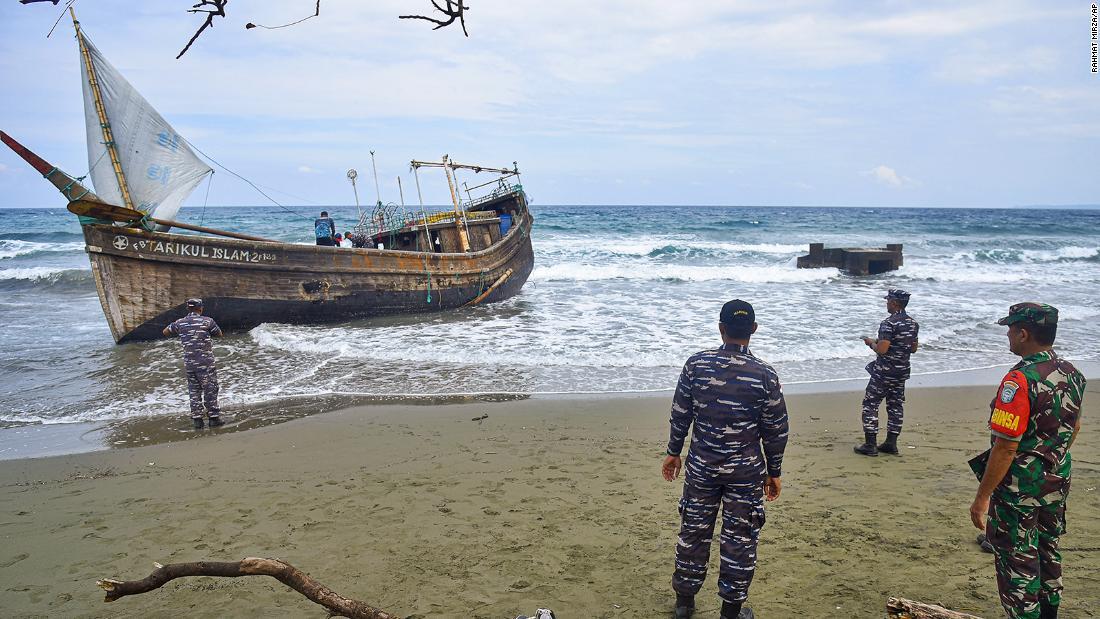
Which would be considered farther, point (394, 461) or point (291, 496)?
point (394, 461)

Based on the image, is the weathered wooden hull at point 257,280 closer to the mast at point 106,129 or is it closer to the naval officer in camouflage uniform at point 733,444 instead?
the mast at point 106,129

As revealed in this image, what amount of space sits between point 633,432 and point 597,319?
7.72m

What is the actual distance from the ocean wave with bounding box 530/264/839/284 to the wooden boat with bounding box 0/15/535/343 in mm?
9774

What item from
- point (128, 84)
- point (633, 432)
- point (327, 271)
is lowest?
point (633, 432)

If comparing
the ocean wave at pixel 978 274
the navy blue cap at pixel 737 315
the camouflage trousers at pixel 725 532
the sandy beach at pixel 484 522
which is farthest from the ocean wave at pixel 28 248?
the ocean wave at pixel 978 274

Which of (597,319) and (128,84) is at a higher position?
(128,84)

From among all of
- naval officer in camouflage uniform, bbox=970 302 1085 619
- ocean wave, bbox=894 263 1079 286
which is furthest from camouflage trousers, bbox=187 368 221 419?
ocean wave, bbox=894 263 1079 286

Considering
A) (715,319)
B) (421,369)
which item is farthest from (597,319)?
(421,369)

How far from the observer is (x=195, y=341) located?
7477mm

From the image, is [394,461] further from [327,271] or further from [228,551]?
[327,271]

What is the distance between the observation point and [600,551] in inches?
169

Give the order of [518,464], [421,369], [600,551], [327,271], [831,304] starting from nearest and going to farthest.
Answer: [600,551], [518,464], [421,369], [327,271], [831,304]

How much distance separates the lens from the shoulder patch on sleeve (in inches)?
112

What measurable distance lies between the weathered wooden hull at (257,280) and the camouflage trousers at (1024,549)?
12.4m
